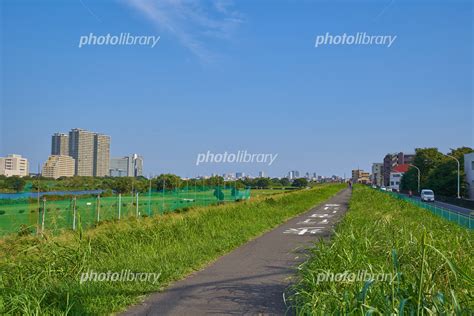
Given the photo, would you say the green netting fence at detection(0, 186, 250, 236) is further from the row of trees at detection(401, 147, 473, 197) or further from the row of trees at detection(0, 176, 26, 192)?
the row of trees at detection(401, 147, 473, 197)

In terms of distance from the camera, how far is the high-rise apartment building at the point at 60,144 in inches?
813

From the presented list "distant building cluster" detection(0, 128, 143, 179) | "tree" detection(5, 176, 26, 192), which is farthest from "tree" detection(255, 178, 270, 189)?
"tree" detection(5, 176, 26, 192)

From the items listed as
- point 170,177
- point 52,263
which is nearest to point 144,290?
point 52,263

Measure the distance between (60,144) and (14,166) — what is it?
3275mm

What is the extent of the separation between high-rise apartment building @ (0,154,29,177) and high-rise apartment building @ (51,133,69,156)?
2.12m

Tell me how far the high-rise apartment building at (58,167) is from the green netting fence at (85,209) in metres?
0.92

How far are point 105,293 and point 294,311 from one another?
2.88 metres

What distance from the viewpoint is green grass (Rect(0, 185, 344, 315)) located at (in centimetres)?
591

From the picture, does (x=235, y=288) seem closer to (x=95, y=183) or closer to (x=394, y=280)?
(x=394, y=280)

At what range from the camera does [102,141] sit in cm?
2472

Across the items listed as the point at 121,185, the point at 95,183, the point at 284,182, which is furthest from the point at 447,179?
the point at 95,183

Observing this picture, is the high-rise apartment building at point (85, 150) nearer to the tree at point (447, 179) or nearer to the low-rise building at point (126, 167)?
the low-rise building at point (126, 167)

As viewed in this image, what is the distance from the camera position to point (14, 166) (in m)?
17.9

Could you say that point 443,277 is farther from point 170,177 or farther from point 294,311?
point 170,177
